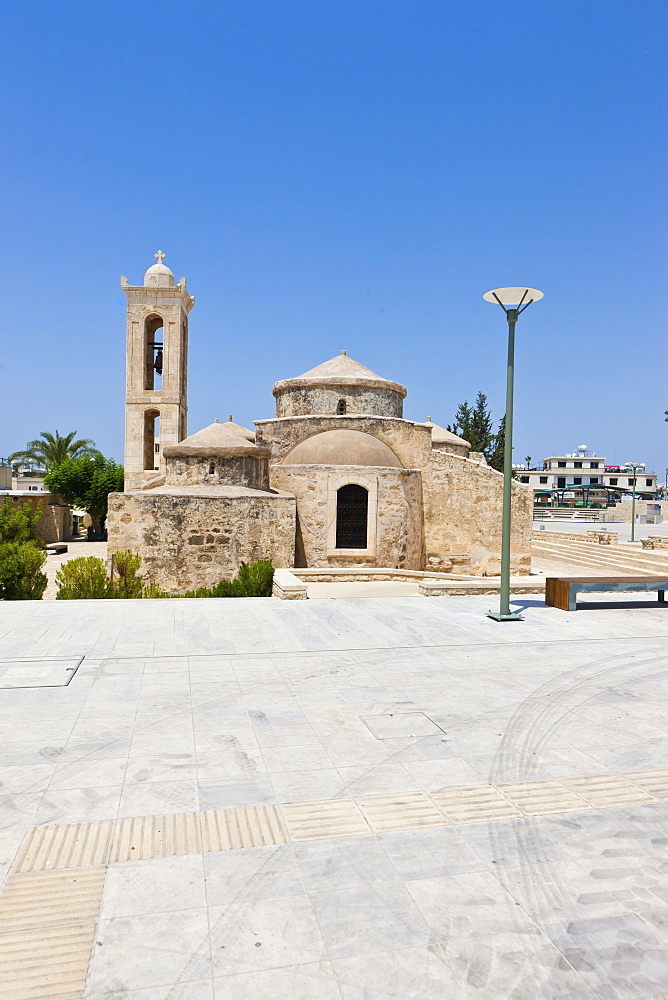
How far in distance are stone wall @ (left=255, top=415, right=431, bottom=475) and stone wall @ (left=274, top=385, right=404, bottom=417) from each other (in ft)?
3.20

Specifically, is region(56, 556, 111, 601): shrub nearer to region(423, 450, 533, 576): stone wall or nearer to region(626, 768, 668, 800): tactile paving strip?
region(626, 768, 668, 800): tactile paving strip

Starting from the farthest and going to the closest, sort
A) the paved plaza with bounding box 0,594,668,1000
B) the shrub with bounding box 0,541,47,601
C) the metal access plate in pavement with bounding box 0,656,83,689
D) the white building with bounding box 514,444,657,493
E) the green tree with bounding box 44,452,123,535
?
the white building with bounding box 514,444,657,493 < the green tree with bounding box 44,452,123,535 < the shrub with bounding box 0,541,47,601 < the metal access plate in pavement with bounding box 0,656,83,689 < the paved plaza with bounding box 0,594,668,1000

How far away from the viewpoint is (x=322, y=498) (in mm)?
15859

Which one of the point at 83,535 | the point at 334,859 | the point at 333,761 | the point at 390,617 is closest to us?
the point at 334,859

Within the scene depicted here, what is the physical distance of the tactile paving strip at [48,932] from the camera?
2186 mm

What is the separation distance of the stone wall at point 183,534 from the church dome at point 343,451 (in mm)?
2773

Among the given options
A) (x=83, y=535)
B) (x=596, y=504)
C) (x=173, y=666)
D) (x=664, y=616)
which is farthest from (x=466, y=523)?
(x=596, y=504)

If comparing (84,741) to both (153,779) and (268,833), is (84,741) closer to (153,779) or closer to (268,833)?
(153,779)

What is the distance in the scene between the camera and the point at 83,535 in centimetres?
3494

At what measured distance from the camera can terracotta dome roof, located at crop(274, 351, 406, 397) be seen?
18516 millimetres

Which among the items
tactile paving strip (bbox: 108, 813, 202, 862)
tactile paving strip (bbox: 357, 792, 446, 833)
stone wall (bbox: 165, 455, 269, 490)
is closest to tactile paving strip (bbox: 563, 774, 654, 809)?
tactile paving strip (bbox: 357, 792, 446, 833)

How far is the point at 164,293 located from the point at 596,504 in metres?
43.9

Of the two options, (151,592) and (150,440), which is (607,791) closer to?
(151,592)

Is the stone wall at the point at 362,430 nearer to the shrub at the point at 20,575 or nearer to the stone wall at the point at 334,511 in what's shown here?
the stone wall at the point at 334,511
